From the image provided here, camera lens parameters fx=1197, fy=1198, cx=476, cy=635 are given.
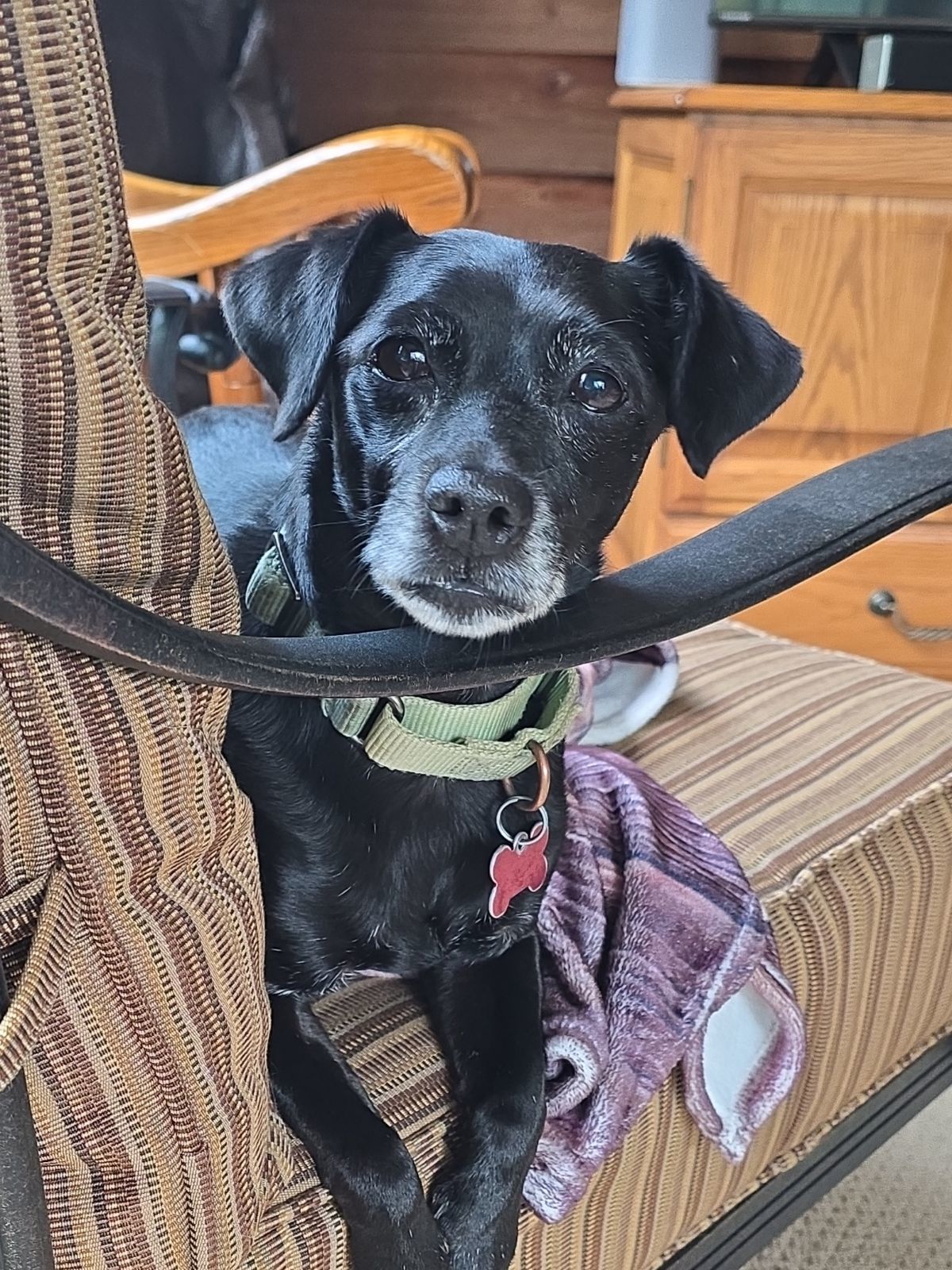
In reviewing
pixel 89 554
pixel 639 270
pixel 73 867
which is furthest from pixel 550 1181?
pixel 639 270

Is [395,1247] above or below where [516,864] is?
below

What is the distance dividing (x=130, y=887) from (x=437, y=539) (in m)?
0.30

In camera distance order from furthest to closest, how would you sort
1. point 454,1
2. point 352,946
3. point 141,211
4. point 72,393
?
1. point 454,1
2. point 141,211
3. point 352,946
4. point 72,393

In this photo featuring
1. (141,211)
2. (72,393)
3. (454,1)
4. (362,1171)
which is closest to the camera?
(72,393)

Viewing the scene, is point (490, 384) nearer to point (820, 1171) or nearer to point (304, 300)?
point (304, 300)

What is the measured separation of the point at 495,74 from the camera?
223 cm

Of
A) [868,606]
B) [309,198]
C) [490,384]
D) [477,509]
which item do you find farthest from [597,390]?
[868,606]

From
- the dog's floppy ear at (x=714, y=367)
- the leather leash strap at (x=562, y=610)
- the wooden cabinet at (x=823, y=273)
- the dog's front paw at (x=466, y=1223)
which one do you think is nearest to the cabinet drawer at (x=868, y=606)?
the wooden cabinet at (x=823, y=273)

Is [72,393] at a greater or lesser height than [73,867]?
greater

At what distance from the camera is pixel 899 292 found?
6.01 feet

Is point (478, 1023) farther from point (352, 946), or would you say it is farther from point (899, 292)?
point (899, 292)

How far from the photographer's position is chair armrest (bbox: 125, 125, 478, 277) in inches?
52.8

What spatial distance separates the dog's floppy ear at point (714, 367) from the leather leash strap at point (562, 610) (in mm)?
108

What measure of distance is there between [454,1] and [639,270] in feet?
4.98
